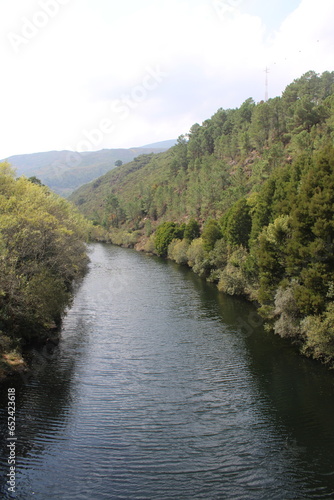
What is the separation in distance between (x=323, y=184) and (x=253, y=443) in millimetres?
21086

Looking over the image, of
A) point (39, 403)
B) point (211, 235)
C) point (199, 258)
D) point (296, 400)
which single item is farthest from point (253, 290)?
point (39, 403)

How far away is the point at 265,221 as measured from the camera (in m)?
47.3

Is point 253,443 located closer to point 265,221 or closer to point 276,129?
point 265,221

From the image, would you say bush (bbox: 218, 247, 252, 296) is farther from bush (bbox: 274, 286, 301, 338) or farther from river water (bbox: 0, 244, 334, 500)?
bush (bbox: 274, 286, 301, 338)

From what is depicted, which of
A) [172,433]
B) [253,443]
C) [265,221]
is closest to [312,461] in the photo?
[253,443]

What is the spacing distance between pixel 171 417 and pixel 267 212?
30798mm

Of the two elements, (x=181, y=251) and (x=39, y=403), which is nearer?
(x=39, y=403)

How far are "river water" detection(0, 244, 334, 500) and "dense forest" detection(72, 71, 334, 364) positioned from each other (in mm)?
5315

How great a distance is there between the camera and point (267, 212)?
153 feet

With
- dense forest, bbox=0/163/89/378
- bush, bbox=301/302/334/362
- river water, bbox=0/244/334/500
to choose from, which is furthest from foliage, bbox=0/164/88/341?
bush, bbox=301/302/334/362

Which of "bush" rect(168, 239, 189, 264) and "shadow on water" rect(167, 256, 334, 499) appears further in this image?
"bush" rect(168, 239, 189, 264)

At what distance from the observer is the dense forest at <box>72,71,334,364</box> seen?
3062 centimetres

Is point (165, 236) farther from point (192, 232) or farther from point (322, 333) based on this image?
point (322, 333)

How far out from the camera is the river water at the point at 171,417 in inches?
682
